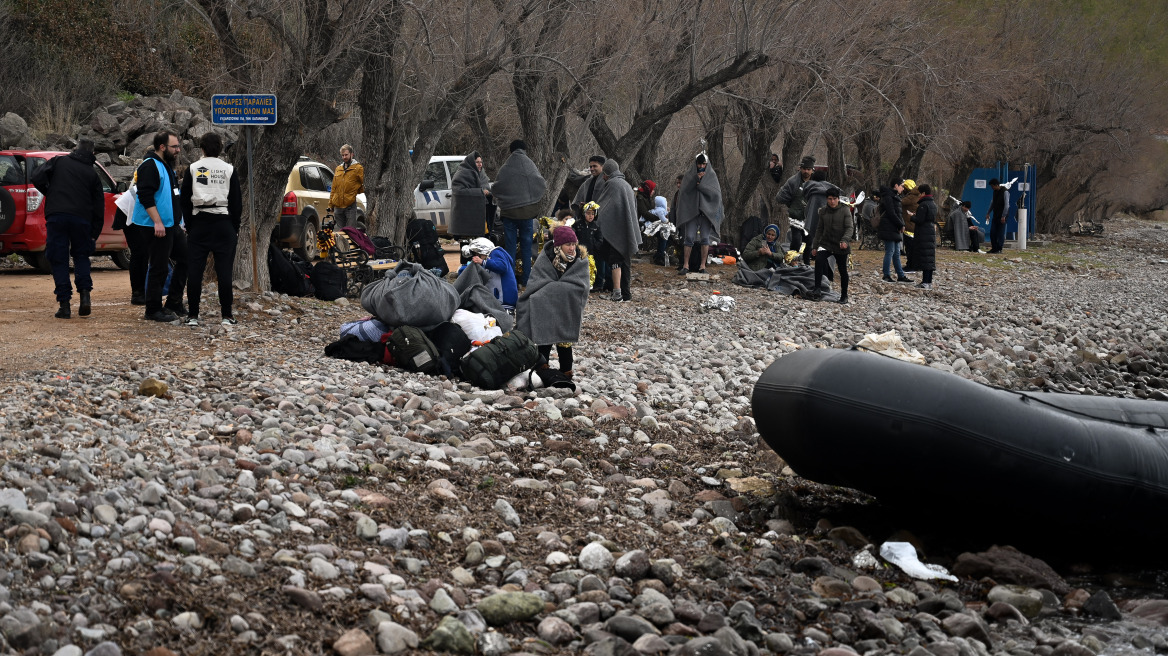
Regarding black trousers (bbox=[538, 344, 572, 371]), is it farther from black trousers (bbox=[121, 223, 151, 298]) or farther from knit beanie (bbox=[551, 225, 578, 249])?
black trousers (bbox=[121, 223, 151, 298])

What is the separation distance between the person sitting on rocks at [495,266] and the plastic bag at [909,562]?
4.96 metres

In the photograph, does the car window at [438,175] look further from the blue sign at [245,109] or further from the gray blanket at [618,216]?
the blue sign at [245,109]

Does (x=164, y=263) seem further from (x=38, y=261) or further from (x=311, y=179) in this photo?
(x=311, y=179)

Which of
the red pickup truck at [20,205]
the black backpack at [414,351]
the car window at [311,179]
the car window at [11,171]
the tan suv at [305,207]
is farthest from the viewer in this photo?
the car window at [311,179]

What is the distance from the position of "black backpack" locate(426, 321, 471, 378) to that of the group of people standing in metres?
2.59

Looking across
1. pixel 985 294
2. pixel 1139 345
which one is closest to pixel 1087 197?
pixel 985 294

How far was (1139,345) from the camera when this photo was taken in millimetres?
15820

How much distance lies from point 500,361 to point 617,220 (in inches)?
251

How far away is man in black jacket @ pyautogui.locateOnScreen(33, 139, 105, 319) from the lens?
10695mm

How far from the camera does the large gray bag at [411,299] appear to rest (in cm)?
941

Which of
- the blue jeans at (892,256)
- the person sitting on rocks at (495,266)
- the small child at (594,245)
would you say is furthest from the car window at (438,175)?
the person sitting on rocks at (495,266)

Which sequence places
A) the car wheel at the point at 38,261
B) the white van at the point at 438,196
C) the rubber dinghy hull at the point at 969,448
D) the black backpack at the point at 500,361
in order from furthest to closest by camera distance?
the white van at the point at 438,196
the car wheel at the point at 38,261
the black backpack at the point at 500,361
the rubber dinghy hull at the point at 969,448

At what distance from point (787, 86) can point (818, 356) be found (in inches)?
574

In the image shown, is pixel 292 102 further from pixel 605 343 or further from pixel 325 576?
pixel 325 576
